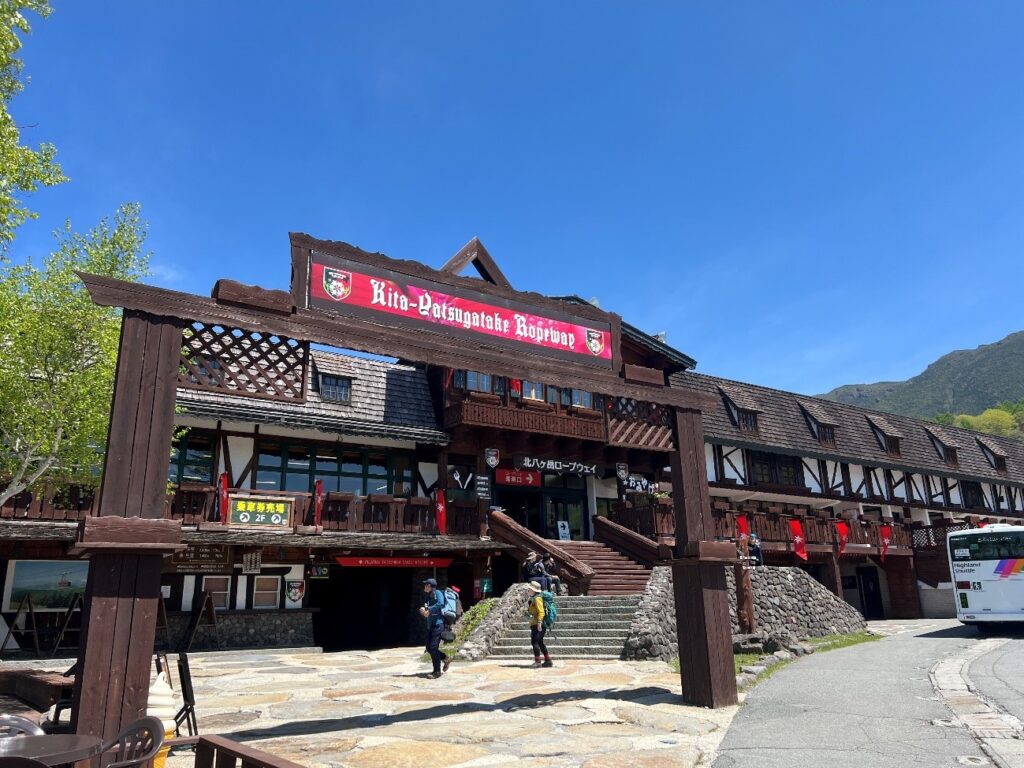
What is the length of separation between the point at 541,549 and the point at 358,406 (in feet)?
22.5

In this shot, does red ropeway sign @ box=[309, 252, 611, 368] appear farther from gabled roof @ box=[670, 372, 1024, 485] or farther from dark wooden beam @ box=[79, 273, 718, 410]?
gabled roof @ box=[670, 372, 1024, 485]

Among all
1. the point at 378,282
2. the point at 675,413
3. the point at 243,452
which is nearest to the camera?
the point at 378,282

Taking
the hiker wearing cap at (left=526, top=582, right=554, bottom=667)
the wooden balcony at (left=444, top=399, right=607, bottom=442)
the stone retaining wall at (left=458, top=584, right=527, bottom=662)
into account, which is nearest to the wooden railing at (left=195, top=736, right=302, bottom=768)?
the hiker wearing cap at (left=526, top=582, right=554, bottom=667)

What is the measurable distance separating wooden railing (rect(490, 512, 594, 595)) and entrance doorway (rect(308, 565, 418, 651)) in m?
3.52

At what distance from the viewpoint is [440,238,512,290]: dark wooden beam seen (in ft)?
29.2

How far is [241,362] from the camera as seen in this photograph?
6.68 metres

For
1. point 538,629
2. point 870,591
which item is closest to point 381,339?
point 538,629

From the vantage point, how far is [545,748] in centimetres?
685

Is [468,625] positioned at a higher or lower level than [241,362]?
lower

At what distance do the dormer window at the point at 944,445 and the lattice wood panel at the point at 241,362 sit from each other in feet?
126

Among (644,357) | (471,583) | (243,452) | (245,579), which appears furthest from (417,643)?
(644,357)

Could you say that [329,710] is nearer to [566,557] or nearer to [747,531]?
[566,557]

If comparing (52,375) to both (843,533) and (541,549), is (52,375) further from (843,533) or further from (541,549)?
(843,533)

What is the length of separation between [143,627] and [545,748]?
12.2ft
